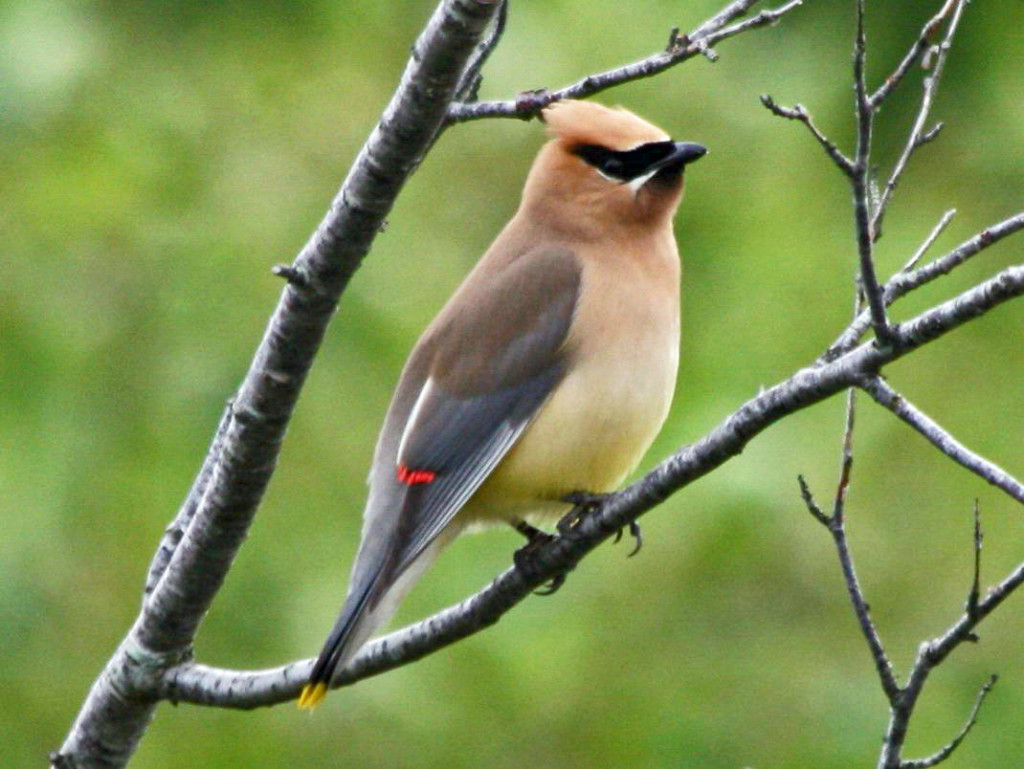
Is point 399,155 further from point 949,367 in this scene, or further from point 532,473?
point 949,367

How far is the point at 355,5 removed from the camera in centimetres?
644

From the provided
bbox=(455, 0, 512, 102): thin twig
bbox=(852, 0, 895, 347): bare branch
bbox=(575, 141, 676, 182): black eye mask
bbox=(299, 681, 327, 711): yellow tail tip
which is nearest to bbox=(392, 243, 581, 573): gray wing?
bbox=(575, 141, 676, 182): black eye mask

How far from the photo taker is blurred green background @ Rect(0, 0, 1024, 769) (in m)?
5.49

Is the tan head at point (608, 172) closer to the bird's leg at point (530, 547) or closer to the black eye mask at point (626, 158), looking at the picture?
the black eye mask at point (626, 158)

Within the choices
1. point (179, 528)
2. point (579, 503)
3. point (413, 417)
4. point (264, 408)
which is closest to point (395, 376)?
point (413, 417)

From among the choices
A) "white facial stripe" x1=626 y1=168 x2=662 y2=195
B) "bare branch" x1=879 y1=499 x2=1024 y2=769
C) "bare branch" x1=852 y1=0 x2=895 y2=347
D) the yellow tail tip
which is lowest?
"bare branch" x1=879 y1=499 x2=1024 y2=769

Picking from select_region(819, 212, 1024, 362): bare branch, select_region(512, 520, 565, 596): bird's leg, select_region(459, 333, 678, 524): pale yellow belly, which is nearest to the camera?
select_region(819, 212, 1024, 362): bare branch

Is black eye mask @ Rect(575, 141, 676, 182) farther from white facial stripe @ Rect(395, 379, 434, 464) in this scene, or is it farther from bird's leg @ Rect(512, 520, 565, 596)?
bird's leg @ Rect(512, 520, 565, 596)

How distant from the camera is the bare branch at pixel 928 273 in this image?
9.28 feet

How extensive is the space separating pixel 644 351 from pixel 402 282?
5.31 ft

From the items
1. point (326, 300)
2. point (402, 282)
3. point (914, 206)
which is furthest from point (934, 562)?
point (326, 300)

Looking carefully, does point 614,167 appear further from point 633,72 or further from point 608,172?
point 633,72

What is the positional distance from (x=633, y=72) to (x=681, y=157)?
1.28 m

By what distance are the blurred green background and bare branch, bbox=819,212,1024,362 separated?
7.25ft
